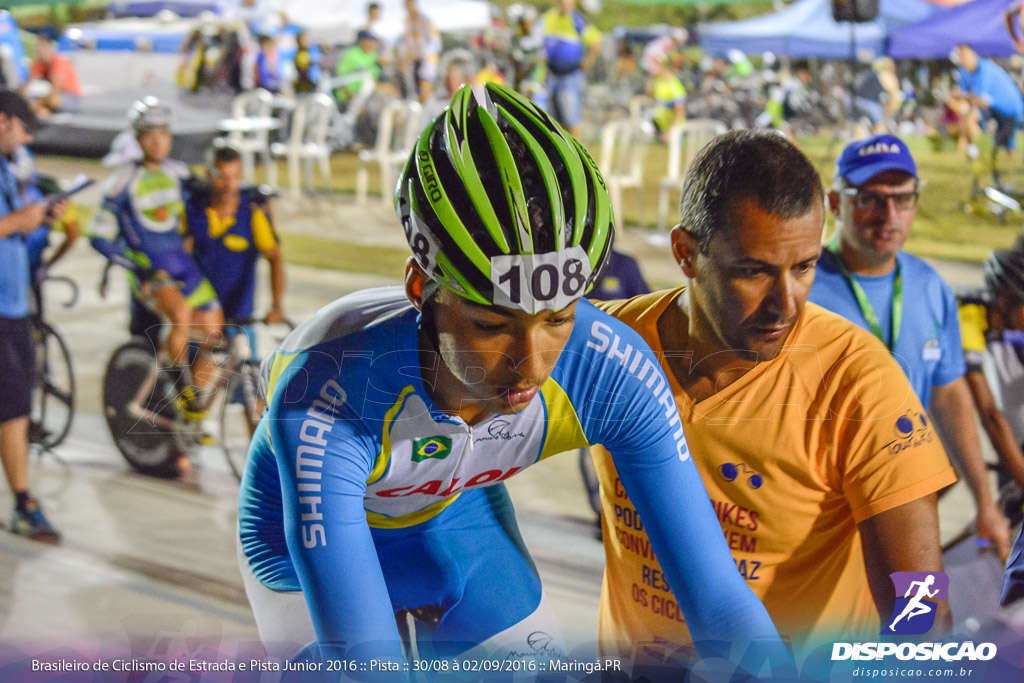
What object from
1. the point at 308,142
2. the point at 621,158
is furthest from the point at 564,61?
the point at 308,142

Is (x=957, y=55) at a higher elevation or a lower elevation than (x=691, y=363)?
higher

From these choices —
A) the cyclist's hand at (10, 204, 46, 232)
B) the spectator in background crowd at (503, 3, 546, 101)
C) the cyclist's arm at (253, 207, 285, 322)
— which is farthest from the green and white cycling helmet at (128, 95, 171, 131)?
the spectator in background crowd at (503, 3, 546, 101)

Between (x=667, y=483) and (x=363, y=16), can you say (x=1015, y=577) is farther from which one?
(x=363, y=16)

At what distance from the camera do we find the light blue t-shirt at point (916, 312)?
2.01 meters

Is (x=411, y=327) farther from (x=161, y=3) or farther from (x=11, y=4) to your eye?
(x=161, y=3)

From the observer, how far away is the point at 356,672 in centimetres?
129

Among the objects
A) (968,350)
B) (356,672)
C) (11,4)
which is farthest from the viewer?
(968,350)

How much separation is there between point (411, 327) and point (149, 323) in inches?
129

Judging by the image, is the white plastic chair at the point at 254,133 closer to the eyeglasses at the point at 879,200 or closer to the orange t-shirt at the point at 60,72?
the orange t-shirt at the point at 60,72

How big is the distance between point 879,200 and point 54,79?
5.63 meters

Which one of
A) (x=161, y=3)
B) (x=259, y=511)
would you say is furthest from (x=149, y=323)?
(x=161, y=3)

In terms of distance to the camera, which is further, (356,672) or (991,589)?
(991,589)

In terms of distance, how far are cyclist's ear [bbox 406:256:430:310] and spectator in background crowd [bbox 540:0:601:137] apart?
7.60 metres

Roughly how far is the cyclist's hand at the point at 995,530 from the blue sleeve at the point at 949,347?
318mm
